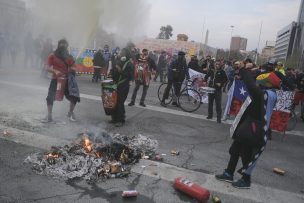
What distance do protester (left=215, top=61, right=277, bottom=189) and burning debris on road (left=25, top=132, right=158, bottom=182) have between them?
169cm

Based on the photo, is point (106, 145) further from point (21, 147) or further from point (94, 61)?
point (94, 61)

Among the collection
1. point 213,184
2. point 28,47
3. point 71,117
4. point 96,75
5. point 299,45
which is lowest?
point 213,184

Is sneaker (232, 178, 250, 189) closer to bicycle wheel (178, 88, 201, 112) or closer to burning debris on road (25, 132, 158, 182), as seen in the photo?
burning debris on road (25, 132, 158, 182)

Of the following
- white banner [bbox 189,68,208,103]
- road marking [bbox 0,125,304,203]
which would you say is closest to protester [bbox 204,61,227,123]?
white banner [bbox 189,68,208,103]

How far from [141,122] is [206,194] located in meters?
4.62

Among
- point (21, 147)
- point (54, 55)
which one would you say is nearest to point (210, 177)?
point (21, 147)

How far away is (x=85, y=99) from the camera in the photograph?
38.1 ft

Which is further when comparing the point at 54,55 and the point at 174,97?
the point at 174,97

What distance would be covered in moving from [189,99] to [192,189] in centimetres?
767

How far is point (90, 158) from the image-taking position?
5629 mm

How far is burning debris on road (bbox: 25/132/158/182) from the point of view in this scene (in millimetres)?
5352

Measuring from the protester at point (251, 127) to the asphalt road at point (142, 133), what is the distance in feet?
1.55

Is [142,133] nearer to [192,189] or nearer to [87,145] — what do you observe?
[87,145]

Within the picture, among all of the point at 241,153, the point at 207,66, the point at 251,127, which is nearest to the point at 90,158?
the point at 241,153
